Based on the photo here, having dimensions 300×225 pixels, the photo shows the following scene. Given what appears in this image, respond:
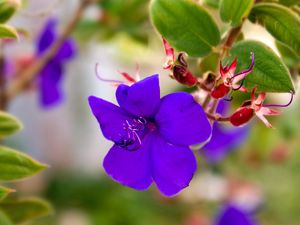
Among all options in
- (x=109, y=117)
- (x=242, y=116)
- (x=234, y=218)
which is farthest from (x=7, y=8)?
(x=234, y=218)

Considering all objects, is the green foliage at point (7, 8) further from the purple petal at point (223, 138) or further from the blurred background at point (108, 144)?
the purple petal at point (223, 138)

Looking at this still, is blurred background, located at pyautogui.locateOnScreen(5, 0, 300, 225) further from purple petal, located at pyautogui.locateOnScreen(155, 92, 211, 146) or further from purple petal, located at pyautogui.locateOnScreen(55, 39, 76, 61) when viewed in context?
purple petal, located at pyautogui.locateOnScreen(155, 92, 211, 146)

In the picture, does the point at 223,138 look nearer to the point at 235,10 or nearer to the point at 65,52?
the point at 65,52

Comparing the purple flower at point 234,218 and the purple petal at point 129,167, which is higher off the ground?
the purple petal at point 129,167

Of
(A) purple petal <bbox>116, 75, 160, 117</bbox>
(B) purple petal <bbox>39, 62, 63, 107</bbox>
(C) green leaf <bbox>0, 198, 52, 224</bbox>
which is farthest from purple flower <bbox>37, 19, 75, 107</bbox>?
(A) purple petal <bbox>116, 75, 160, 117</bbox>

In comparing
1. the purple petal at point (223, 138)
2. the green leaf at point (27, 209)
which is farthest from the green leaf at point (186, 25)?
the purple petal at point (223, 138)

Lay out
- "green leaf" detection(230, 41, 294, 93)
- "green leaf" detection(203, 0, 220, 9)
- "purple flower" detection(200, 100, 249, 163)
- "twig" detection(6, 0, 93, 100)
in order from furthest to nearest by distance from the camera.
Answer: "purple flower" detection(200, 100, 249, 163) < "twig" detection(6, 0, 93, 100) < "green leaf" detection(203, 0, 220, 9) < "green leaf" detection(230, 41, 294, 93)

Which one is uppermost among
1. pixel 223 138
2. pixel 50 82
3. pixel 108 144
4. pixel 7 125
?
pixel 7 125
